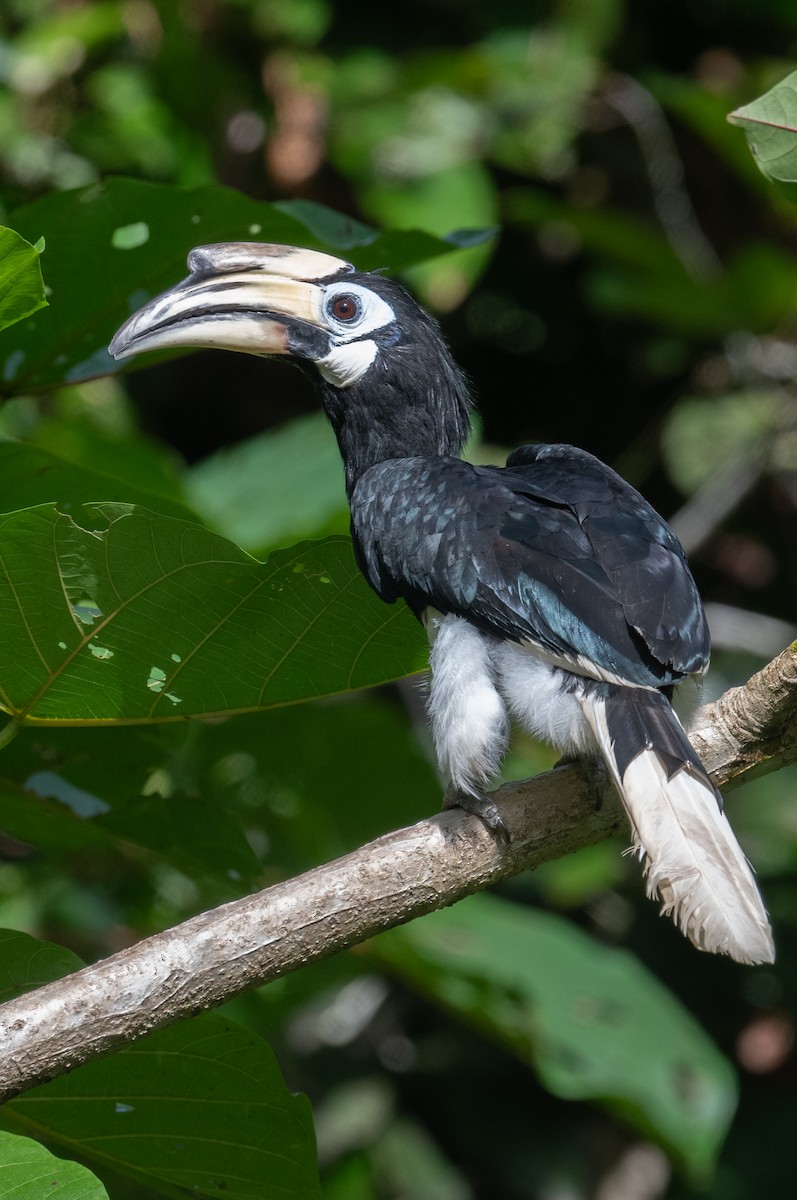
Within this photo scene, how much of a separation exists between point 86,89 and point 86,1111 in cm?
425

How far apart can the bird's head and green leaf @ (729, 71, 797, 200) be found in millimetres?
1053

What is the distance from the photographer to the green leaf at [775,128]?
2.00 meters

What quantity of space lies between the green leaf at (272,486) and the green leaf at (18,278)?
1735 millimetres

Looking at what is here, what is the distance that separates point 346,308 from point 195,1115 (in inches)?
65.3

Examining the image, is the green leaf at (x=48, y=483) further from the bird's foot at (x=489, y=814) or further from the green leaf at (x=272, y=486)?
the green leaf at (x=272, y=486)

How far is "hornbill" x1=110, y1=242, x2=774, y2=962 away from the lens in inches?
82.8

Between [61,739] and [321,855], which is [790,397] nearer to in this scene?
[321,855]

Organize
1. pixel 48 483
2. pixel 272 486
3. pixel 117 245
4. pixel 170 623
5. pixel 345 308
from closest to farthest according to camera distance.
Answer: pixel 170 623 < pixel 48 483 < pixel 117 245 < pixel 345 308 < pixel 272 486

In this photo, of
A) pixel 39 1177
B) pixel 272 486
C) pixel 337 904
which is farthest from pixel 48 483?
pixel 272 486

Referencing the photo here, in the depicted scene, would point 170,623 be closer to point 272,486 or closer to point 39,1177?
point 39,1177

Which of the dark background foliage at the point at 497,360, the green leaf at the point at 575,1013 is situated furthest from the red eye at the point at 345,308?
the green leaf at the point at 575,1013

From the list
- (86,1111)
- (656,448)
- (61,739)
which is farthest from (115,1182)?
(656,448)

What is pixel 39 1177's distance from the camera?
1.63 meters

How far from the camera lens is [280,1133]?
2.06m
